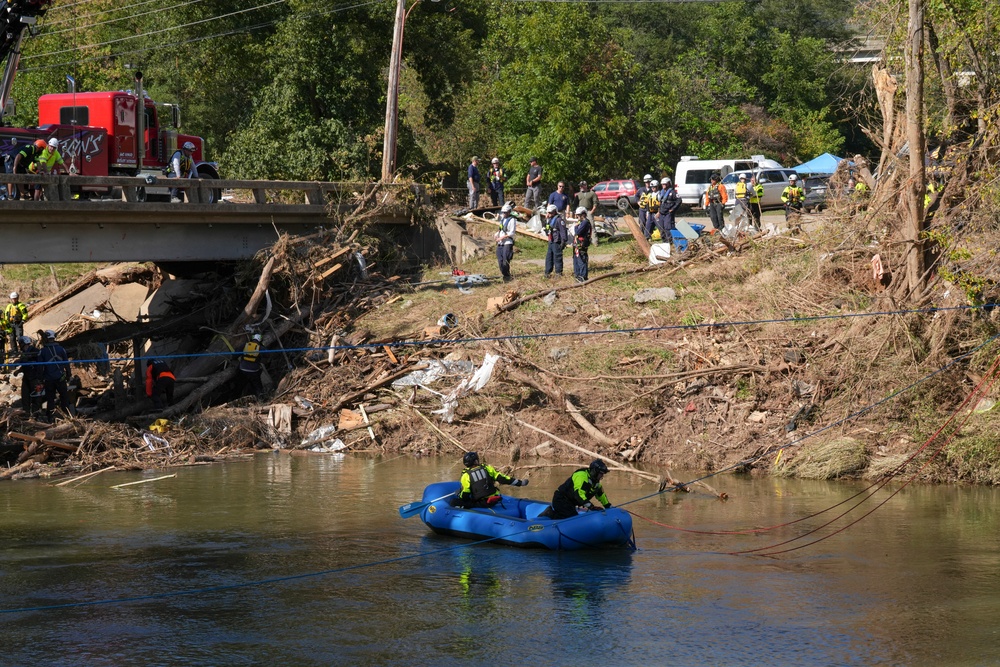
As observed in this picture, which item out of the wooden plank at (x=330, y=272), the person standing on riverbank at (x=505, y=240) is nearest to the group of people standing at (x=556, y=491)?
the person standing on riverbank at (x=505, y=240)

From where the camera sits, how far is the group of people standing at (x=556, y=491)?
47.0ft

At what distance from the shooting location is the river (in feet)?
35.0

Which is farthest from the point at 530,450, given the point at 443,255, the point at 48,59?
the point at 48,59

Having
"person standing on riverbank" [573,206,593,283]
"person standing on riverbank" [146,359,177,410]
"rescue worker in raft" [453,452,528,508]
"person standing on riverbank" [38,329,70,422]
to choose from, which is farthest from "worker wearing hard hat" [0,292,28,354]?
"person standing on riverbank" [573,206,593,283]

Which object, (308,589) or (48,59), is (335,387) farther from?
(48,59)

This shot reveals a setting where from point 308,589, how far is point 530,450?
851 cm

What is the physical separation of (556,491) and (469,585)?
216 centimetres

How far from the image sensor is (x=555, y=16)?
44594 mm

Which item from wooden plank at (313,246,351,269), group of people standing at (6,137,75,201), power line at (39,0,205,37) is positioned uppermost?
power line at (39,0,205,37)

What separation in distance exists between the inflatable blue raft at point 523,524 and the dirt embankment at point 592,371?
4.05 m

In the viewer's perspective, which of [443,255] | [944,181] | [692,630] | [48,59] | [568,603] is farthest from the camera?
[48,59]

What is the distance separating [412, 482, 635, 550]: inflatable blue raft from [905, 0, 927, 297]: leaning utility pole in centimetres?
864

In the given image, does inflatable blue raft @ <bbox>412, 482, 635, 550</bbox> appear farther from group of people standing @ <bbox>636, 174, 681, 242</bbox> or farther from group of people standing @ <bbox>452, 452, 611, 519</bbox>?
group of people standing @ <bbox>636, 174, 681, 242</bbox>

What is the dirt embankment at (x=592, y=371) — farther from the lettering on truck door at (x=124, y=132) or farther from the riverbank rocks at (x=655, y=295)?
the lettering on truck door at (x=124, y=132)
